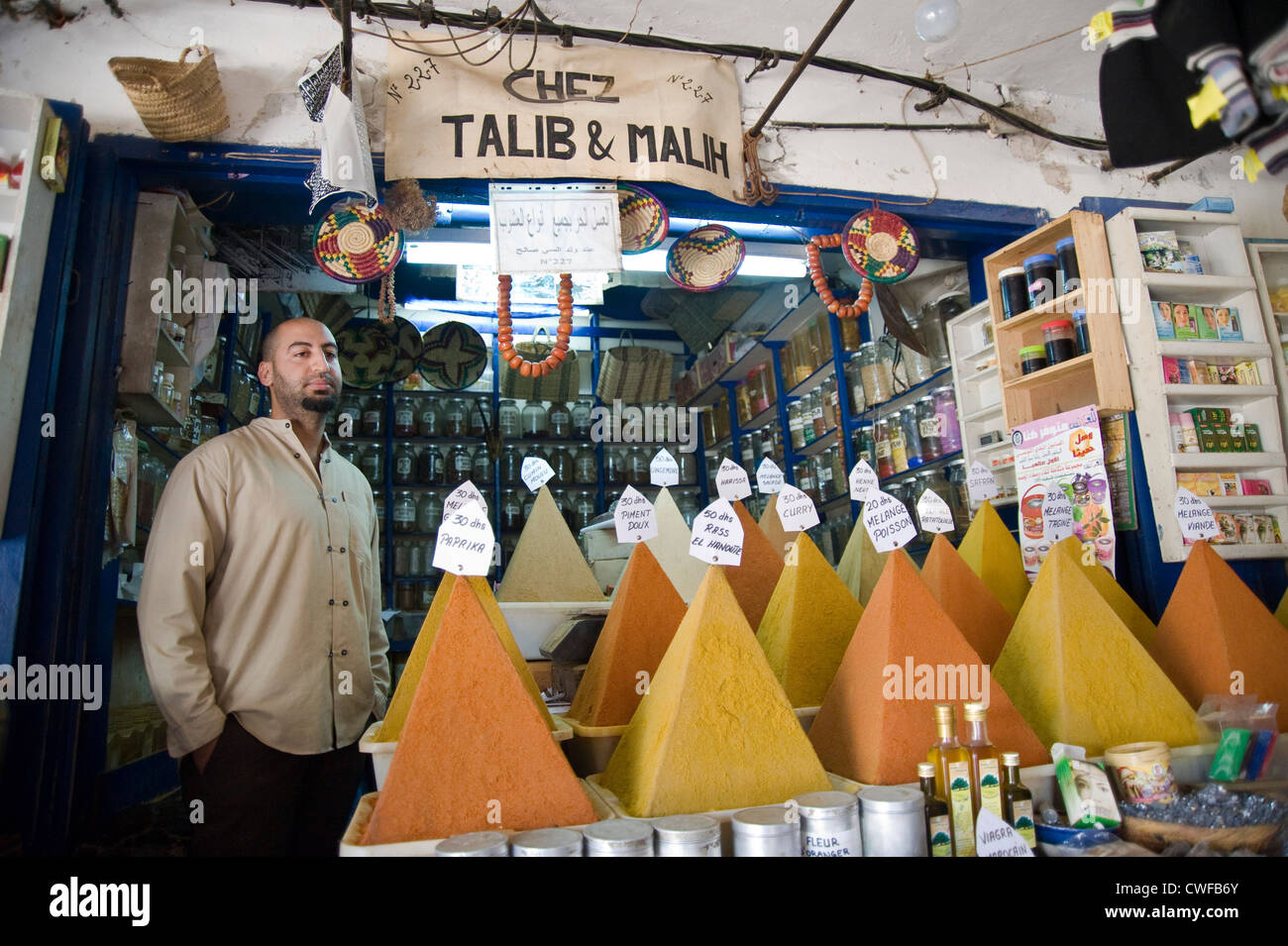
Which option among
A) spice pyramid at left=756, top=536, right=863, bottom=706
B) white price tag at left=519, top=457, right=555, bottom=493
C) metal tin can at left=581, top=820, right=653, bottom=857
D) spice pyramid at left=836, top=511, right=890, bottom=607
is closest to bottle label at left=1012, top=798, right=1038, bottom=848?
spice pyramid at left=756, top=536, right=863, bottom=706

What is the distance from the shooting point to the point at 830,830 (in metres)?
1.10

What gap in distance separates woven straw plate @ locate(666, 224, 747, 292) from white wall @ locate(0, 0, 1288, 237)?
0.96 ft

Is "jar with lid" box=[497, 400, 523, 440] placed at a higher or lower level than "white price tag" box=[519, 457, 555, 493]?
higher

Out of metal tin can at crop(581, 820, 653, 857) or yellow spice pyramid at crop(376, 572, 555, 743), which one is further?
yellow spice pyramid at crop(376, 572, 555, 743)

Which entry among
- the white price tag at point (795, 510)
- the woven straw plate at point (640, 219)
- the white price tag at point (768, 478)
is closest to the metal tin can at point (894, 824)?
the white price tag at point (795, 510)

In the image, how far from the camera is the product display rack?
2.61 meters

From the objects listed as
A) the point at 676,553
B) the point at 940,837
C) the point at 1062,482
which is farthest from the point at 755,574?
the point at 1062,482

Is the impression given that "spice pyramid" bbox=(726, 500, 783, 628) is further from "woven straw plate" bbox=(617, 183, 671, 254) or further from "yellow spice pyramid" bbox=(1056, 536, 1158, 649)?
"woven straw plate" bbox=(617, 183, 671, 254)

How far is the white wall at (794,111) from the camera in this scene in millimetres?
2494

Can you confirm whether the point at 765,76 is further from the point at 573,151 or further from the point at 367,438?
the point at 367,438

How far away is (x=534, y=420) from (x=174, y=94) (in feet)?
12.2

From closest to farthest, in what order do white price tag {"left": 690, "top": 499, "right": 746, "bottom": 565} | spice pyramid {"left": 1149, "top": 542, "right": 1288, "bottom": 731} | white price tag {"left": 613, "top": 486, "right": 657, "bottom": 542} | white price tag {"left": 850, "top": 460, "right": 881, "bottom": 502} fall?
white price tag {"left": 690, "top": 499, "right": 746, "bottom": 565} → spice pyramid {"left": 1149, "top": 542, "right": 1288, "bottom": 731} → white price tag {"left": 613, "top": 486, "right": 657, "bottom": 542} → white price tag {"left": 850, "top": 460, "right": 881, "bottom": 502}

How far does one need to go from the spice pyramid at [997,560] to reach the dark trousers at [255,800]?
1.83m
